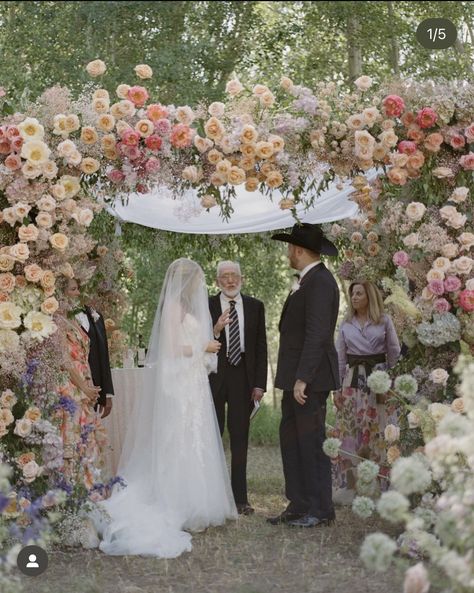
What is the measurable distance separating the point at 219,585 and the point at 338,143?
292cm

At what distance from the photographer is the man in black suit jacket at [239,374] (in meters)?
8.02

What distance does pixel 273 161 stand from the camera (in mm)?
6648

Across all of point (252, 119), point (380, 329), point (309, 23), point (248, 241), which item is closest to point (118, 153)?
point (252, 119)

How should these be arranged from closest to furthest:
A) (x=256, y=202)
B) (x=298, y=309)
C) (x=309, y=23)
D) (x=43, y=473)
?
(x=43, y=473)
(x=298, y=309)
(x=256, y=202)
(x=309, y=23)

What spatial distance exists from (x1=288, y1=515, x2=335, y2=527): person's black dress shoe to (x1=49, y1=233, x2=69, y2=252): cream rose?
2491 mm

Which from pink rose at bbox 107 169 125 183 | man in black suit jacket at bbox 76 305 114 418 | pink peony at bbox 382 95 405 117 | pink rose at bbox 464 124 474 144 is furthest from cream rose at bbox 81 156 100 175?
pink rose at bbox 464 124 474 144

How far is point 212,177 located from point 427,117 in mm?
1424

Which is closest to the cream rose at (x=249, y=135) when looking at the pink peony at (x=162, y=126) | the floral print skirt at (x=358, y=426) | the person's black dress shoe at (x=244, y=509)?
the pink peony at (x=162, y=126)

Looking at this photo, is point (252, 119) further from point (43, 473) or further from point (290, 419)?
point (43, 473)

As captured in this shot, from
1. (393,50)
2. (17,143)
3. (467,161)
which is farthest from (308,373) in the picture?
(393,50)

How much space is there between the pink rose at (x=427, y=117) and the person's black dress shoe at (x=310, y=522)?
2748 millimetres

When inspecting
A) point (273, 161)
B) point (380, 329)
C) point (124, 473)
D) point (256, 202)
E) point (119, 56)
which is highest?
point (119, 56)

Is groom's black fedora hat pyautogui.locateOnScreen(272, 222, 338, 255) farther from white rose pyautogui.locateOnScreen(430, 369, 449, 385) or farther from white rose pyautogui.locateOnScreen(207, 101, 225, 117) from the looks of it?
white rose pyautogui.locateOnScreen(430, 369, 449, 385)

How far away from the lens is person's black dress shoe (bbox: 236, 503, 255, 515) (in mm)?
7832
